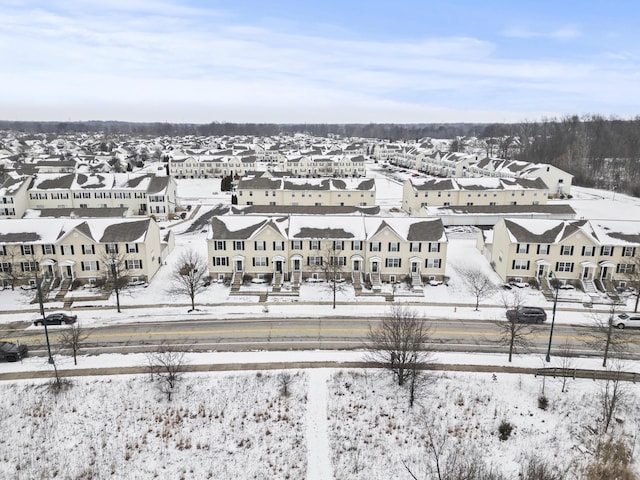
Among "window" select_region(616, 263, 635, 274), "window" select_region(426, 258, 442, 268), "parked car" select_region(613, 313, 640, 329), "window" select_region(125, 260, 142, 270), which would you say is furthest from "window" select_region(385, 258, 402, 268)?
"window" select_region(125, 260, 142, 270)

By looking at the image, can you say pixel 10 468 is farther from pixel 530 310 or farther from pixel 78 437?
pixel 530 310

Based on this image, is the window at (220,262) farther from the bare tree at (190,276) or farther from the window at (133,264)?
the window at (133,264)

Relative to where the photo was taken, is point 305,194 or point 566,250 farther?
point 305,194

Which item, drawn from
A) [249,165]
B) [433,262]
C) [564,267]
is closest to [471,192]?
[564,267]

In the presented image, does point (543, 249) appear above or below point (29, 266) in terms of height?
above

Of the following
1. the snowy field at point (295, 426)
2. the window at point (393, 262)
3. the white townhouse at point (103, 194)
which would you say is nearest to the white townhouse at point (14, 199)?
the white townhouse at point (103, 194)

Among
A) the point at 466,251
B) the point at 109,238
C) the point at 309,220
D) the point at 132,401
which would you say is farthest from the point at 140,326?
the point at 466,251

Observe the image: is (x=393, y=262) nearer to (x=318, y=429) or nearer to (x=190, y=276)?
(x=190, y=276)
